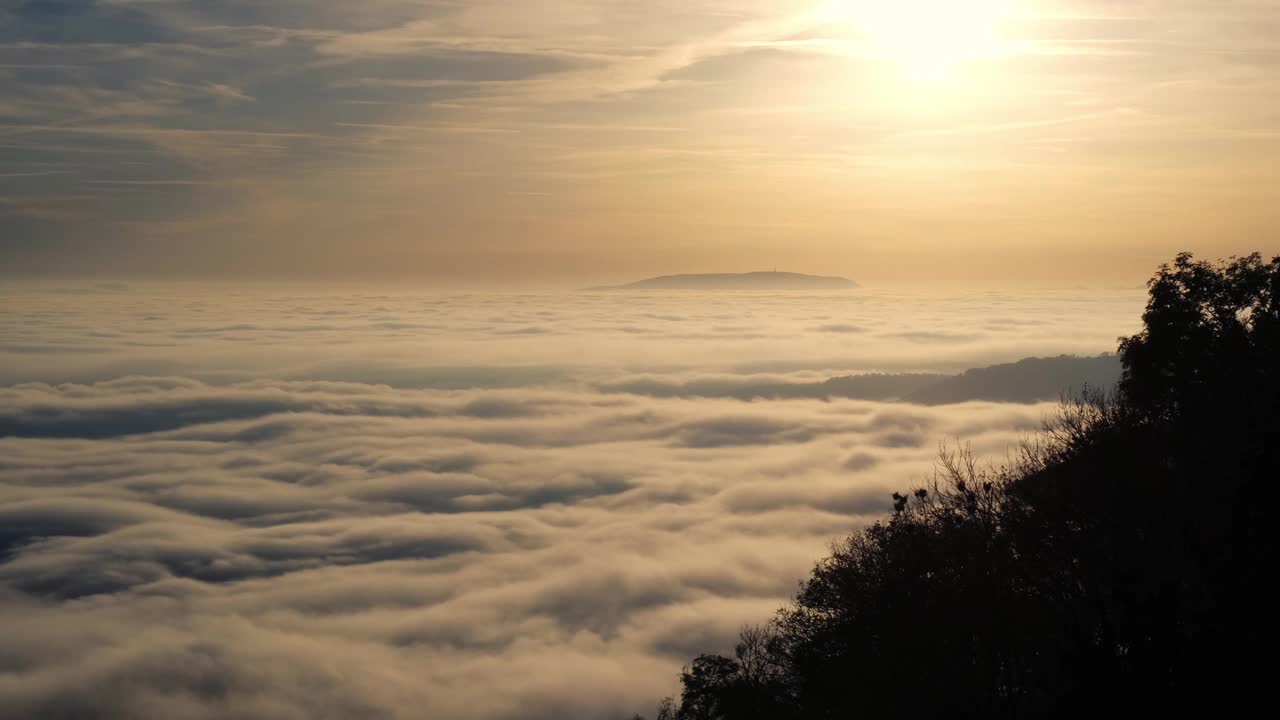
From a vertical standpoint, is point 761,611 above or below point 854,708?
below

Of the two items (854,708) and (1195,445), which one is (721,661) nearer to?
(854,708)

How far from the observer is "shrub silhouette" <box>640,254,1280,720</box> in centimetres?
1753

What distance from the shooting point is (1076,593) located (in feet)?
65.8

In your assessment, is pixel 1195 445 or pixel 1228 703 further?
pixel 1195 445

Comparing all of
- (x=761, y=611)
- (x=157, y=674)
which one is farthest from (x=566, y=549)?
(x=157, y=674)

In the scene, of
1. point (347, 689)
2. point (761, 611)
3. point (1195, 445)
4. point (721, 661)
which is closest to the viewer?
point (1195, 445)

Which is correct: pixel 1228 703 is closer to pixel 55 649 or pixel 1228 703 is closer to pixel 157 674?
pixel 157 674

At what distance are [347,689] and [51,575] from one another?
9093 centimetres

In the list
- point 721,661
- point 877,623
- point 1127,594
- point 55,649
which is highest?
point 1127,594

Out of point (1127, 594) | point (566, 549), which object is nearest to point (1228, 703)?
point (1127, 594)

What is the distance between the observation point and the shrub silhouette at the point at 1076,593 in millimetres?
17531

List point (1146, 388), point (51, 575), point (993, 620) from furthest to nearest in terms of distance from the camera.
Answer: point (51, 575) < point (1146, 388) < point (993, 620)

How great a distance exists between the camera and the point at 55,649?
126250 mm

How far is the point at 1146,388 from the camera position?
34062mm
